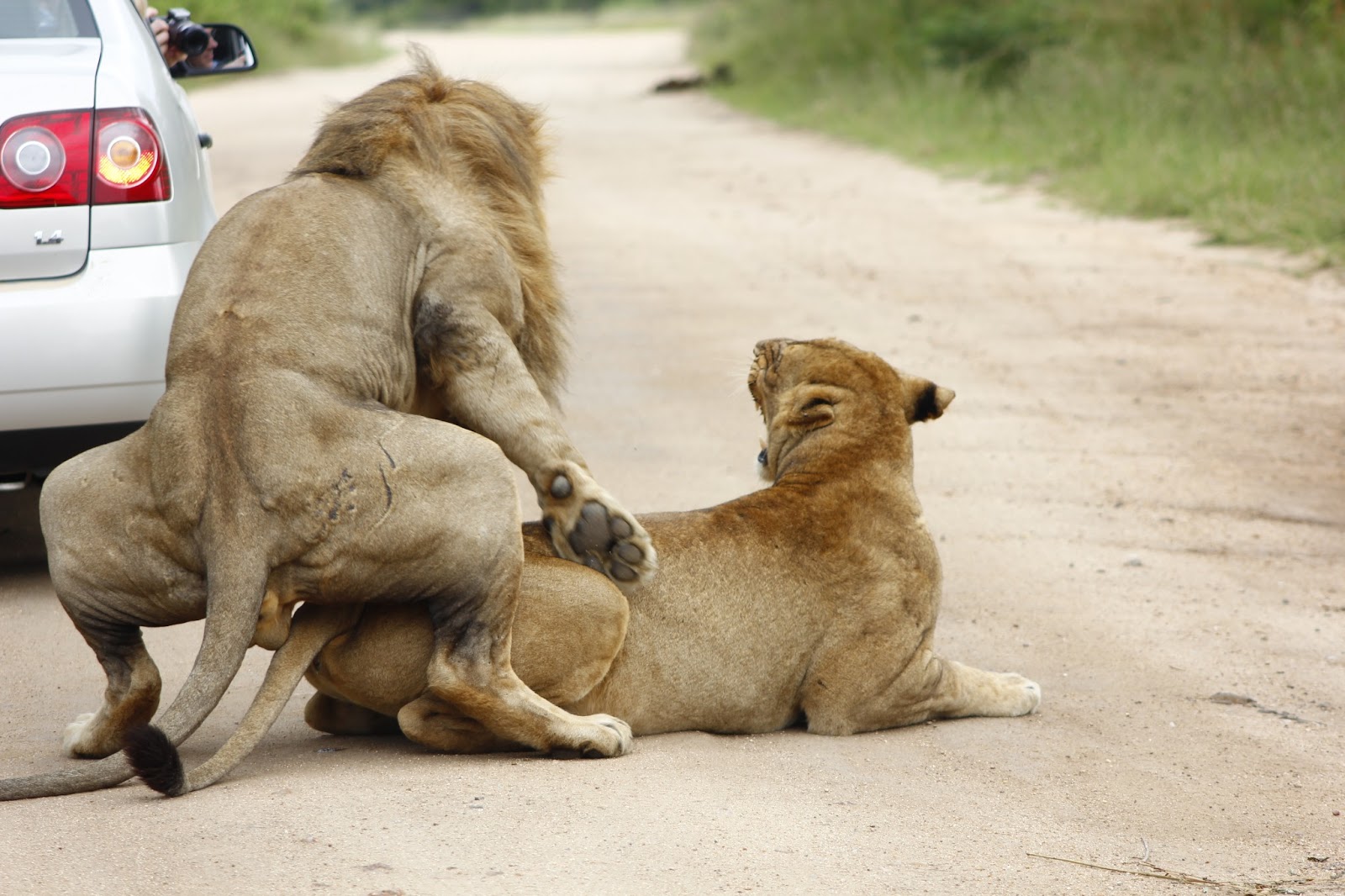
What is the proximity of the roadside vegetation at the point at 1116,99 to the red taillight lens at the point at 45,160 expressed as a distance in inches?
316

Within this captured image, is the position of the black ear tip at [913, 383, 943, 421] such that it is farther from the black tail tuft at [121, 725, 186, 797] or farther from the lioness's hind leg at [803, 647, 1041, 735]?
the black tail tuft at [121, 725, 186, 797]

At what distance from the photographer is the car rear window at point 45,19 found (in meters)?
5.34

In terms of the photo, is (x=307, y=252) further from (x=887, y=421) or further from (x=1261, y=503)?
(x=1261, y=503)

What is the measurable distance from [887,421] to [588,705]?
124 cm

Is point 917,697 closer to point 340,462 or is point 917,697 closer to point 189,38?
point 340,462

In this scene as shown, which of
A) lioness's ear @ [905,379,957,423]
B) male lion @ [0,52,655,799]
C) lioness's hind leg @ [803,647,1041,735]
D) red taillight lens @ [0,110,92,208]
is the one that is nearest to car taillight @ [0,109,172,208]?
red taillight lens @ [0,110,92,208]

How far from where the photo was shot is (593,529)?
384 centimetres

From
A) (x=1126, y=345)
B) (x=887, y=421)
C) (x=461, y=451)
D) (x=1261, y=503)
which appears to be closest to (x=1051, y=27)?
(x=1126, y=345)

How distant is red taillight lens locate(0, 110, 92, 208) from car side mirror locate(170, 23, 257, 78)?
5.91 feet

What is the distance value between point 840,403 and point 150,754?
7.20 feet

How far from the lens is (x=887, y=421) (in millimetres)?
4617

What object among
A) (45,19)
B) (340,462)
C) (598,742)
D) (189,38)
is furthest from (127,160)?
(598,742)

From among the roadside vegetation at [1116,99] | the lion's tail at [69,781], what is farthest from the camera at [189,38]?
the roadside vegetation at [1116,99]

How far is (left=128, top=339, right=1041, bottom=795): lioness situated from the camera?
3.77 meters
